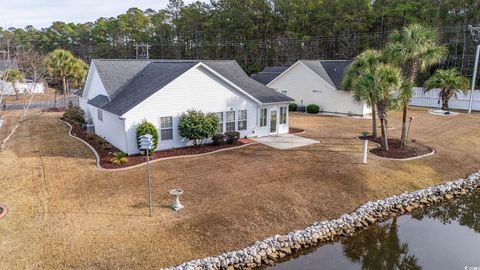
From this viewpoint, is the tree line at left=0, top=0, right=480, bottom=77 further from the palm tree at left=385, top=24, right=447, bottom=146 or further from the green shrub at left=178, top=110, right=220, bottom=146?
the palm tree at left=385, top=24, right=447, bottom=146

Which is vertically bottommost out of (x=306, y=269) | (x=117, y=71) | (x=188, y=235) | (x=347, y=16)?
(x=306, y=269)

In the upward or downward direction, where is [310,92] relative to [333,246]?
upward

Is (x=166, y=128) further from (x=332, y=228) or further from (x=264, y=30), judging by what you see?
(x=264, y=30)

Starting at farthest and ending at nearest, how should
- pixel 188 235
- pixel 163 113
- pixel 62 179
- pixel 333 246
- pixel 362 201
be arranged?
pixel 163 113, pixel 62 179, pixel 362 201, pixel 333 246, pixel 188 235

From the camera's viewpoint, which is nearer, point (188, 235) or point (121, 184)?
point (188, 235)

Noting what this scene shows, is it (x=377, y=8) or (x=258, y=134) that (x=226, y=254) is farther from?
(x=377, y=8)

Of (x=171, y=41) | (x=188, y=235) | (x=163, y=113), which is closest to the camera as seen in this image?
(x=188, y=235)

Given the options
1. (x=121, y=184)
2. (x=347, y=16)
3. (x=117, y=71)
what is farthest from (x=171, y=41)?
(x=121, y=184)
